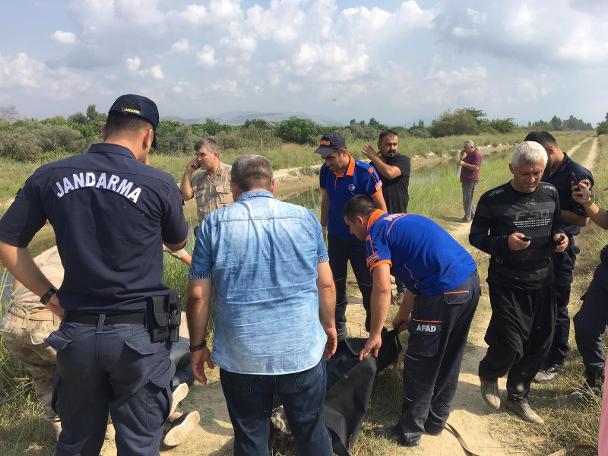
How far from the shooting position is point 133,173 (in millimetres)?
1636

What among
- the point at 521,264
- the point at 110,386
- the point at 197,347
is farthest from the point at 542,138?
the point at 110,386

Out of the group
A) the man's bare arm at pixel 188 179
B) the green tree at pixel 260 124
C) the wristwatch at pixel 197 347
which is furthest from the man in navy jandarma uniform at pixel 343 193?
the green tree at pixel 260 124

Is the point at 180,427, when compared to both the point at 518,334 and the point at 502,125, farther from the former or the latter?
the point at 502,125

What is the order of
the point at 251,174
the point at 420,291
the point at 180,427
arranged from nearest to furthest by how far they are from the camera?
the point at 251,174 → the point at 420,291 → the point at 180,427

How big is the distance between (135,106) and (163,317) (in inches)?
34.2

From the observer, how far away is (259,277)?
1.71 m

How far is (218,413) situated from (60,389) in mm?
1398

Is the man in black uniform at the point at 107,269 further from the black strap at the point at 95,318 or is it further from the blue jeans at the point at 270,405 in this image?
the blue jeans at the point at 270,405

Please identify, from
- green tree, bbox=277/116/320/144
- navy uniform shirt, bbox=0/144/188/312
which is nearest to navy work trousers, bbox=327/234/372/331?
navy uniform shirt, bbox=0/144/188/312

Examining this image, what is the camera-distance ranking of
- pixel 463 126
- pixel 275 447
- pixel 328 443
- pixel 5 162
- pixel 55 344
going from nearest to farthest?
1. pixel 55 344
2. pixel 328 443
3. pixel 275 447
4. pixel 5 162
5. pixel 463 126

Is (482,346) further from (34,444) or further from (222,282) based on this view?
(34,444)

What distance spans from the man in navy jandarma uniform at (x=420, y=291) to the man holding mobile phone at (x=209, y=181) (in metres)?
1.87

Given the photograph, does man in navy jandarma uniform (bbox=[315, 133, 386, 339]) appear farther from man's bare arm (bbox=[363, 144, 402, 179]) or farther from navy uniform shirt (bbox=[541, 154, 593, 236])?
navy uniform shirt (bbox=[541, 154, 593, 236])

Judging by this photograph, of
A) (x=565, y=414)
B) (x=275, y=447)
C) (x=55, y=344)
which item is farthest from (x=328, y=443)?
(x=565, y=414)
